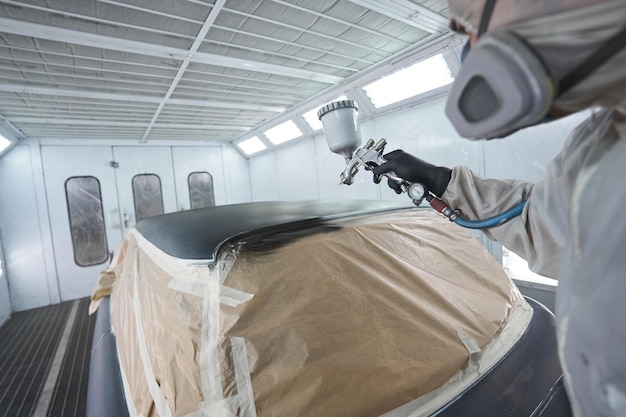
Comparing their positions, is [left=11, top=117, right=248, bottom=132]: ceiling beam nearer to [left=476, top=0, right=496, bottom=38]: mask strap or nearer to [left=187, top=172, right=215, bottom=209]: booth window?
[left=187, top=172, right=215, bottom=209]: booth window

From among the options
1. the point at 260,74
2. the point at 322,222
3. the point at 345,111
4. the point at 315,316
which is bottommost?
the point at 315,316

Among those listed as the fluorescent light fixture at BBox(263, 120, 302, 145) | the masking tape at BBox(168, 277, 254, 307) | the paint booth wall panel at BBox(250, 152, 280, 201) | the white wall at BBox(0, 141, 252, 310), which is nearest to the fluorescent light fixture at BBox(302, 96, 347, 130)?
the fluorescent light fixture at BBox(263, 120, 302, 145)

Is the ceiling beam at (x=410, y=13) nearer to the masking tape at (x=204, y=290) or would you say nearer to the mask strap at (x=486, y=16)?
the mask strap at (x=486, y=16)

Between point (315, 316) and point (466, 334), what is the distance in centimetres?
62

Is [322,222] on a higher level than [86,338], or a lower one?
higher

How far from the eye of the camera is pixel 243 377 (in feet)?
2.98

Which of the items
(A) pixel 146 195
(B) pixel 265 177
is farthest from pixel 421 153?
(A) pixel 146 195

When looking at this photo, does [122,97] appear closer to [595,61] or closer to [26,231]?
[26,231]

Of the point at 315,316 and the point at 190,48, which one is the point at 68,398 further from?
the point at 190,48

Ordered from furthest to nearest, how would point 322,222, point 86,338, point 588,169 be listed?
point 86,338
point 322,222
point 588,169

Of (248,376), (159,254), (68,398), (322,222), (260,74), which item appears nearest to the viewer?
(248,376)

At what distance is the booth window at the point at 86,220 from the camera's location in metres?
5.56

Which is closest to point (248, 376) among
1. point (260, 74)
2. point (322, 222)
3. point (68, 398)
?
point (322, 222)

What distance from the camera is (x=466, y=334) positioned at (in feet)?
3.83
